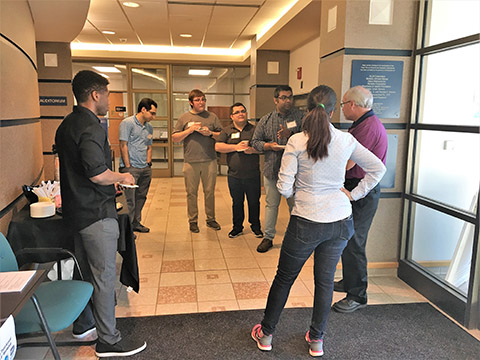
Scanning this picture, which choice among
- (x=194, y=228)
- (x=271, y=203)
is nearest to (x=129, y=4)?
(x=194, y=228)

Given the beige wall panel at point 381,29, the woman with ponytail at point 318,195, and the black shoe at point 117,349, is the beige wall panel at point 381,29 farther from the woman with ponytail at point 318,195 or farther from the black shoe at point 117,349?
the black shoe at point 117,349

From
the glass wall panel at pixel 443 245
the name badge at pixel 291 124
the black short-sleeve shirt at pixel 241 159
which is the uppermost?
the name badge at pixel 291 124

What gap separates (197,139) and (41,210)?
2.38 metres

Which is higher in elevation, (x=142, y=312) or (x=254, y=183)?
(x=254, y=183)

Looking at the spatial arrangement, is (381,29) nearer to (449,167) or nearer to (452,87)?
(452,87)

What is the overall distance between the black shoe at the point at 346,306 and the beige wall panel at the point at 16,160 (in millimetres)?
2418

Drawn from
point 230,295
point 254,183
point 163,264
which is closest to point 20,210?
point 163,264

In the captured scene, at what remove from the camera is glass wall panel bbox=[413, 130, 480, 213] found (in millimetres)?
2848

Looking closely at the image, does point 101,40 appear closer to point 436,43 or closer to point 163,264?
point 163,264

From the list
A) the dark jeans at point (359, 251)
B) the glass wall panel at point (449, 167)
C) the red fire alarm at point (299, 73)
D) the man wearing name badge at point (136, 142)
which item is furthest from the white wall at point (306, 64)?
the dark jeans at point (359, 251)

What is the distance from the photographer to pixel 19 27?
3.05 metres

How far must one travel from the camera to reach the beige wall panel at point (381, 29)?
313 centimetres

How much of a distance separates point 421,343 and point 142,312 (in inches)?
76.8

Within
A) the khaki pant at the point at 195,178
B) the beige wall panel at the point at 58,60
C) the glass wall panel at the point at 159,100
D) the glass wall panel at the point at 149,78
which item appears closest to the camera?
the khaki pant at the point at 195,178
